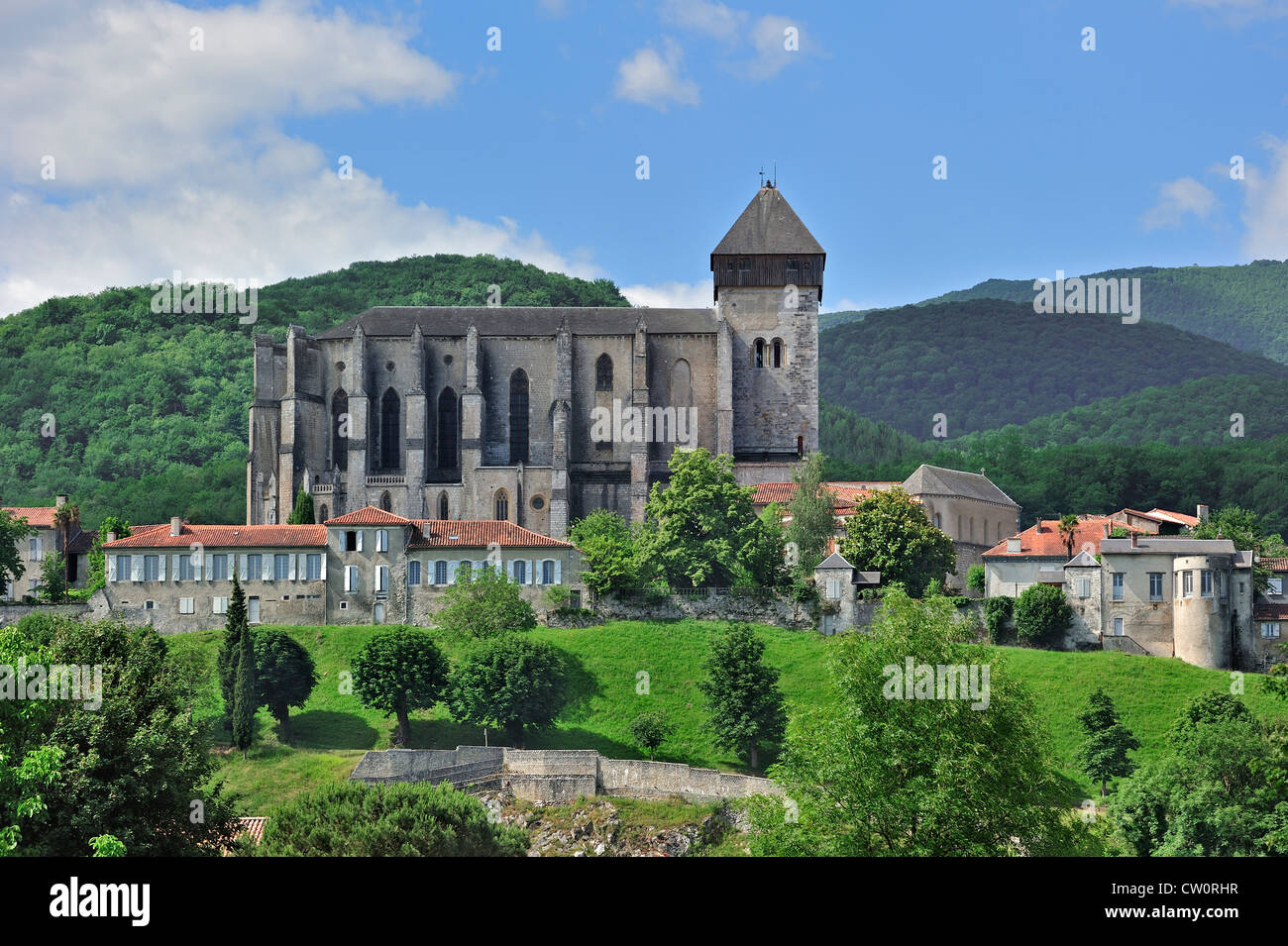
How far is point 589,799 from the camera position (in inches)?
2050

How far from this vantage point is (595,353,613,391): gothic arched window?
3526 inches

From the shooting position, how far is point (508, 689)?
2237 inches

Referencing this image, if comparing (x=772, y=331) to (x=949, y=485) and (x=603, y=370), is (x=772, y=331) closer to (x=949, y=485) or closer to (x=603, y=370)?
(x=603, y=370)

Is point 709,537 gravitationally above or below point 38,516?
below

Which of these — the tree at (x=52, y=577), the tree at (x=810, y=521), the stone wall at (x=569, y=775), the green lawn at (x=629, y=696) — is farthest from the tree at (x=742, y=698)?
the tree at (x=52, y=577)

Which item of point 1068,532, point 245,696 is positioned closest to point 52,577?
point 245,696

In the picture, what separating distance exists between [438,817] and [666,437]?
51253mm

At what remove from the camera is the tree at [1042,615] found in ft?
215

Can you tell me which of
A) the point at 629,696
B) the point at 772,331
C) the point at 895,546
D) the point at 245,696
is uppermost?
the point at 772,331

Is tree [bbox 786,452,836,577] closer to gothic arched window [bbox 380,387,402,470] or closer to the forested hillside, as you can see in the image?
gothic arched window [bbox 380,387,402,470]

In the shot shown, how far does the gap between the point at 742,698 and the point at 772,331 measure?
1508 inches

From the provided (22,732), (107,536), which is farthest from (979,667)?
(107,536)

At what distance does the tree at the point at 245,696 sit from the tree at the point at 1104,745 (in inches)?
1188
